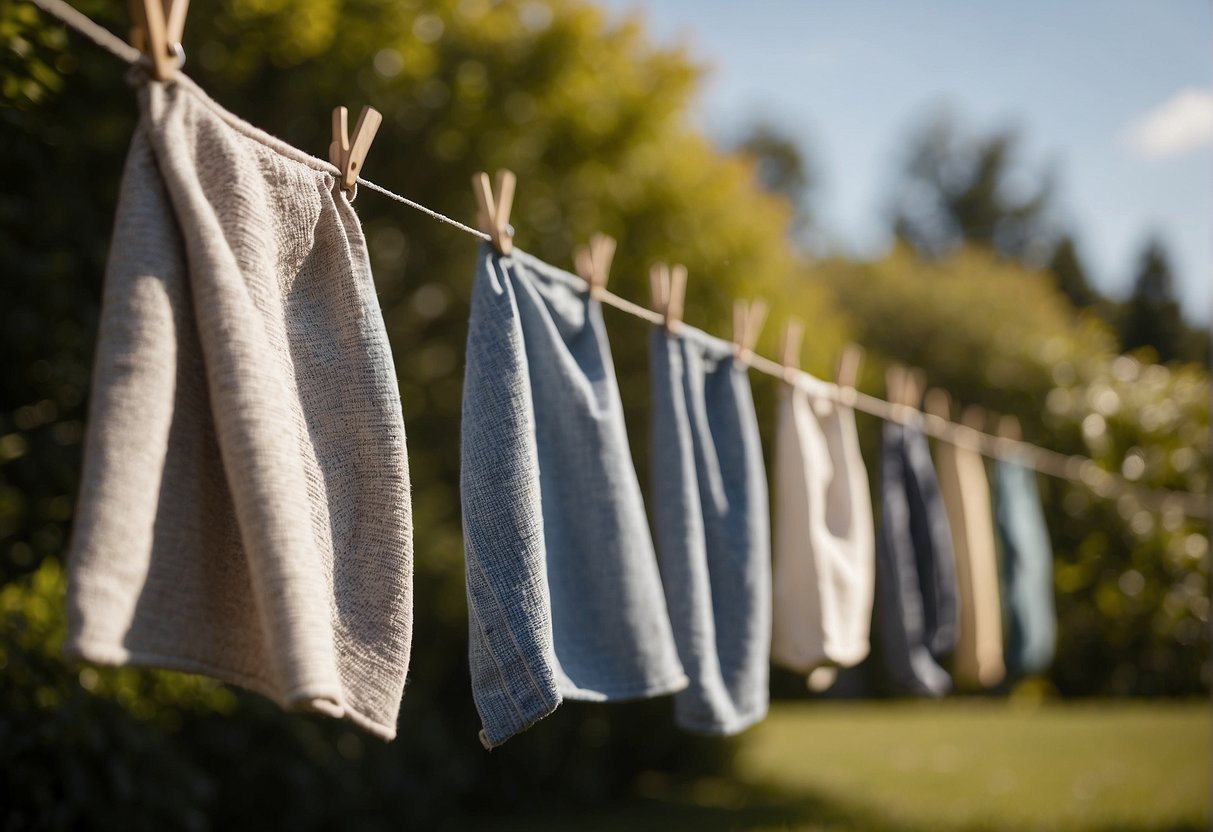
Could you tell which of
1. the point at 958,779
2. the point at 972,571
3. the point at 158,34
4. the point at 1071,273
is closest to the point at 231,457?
the point at 158,34

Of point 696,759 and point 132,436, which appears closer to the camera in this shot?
point 132,436

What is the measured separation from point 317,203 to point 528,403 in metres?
0.43

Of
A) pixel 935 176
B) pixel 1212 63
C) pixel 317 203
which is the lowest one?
pixel 317 203

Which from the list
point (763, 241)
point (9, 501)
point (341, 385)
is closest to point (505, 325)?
point (341, 385)

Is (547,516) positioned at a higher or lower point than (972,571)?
higher

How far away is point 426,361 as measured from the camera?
4.47m

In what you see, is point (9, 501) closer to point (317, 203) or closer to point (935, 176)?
point (317, 203)

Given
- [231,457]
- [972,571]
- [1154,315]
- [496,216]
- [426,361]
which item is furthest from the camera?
[1154,315]

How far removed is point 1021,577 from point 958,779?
6.12 ft

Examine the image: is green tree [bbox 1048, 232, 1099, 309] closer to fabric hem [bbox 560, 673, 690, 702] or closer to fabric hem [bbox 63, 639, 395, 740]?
fabric hem [bbox 560, 673, 690, 702]

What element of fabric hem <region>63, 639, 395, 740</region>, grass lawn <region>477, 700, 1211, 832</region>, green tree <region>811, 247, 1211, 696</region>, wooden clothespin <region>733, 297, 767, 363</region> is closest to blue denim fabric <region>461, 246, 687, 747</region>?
fabric hem <region>63, 639, 395, 740</region>

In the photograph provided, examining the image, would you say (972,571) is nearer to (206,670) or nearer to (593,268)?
(593,268)

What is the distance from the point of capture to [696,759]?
5.12m

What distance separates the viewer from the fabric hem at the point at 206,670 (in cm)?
85
